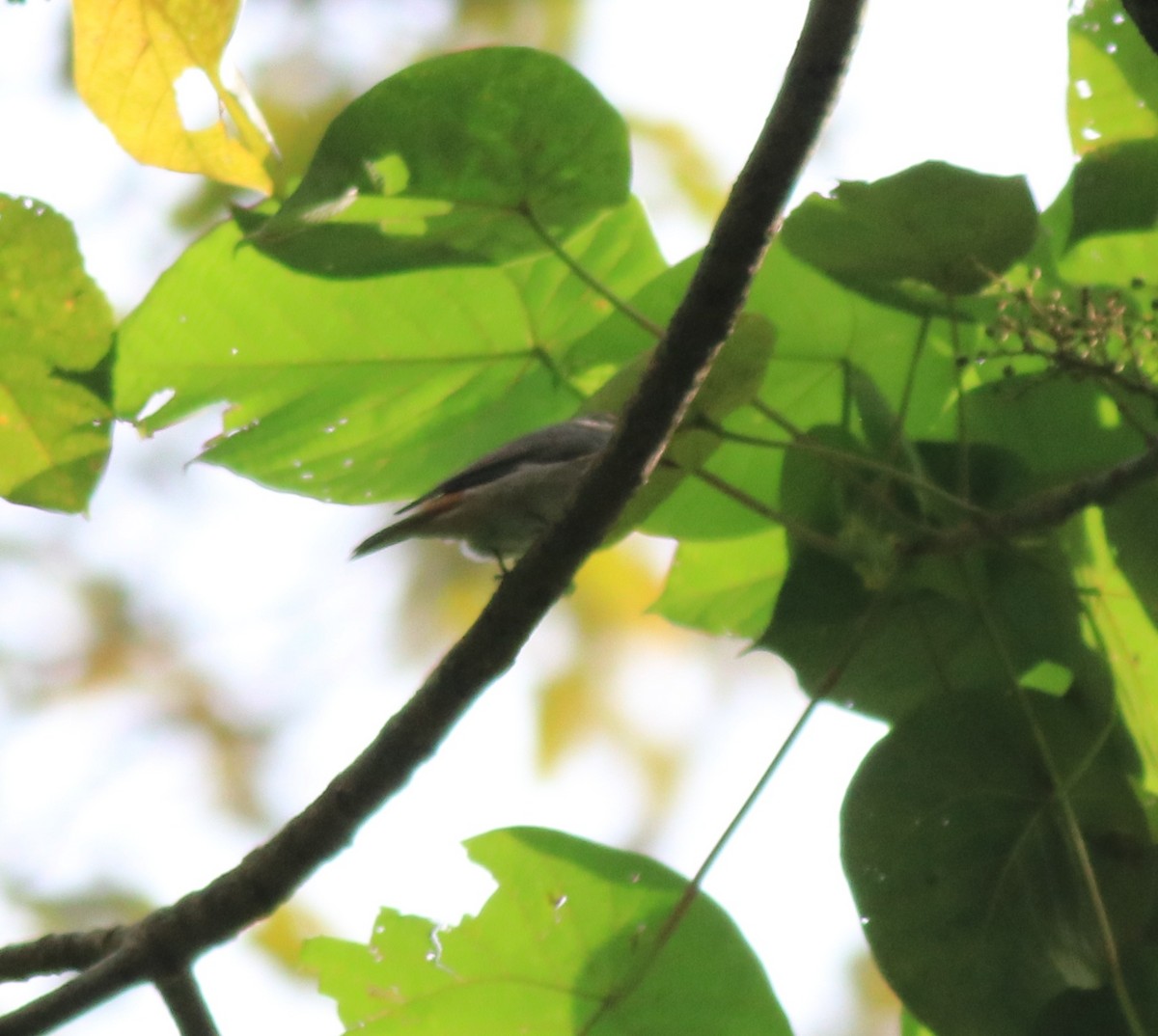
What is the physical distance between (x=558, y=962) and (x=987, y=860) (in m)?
0.59

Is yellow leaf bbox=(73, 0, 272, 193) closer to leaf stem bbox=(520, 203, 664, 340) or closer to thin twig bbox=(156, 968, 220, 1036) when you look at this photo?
leaf stem bbox=(520, 203, 664, 340)

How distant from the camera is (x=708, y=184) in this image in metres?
4.32

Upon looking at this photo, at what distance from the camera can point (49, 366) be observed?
5.54ft

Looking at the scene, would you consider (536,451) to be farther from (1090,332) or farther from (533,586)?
(1090,332)

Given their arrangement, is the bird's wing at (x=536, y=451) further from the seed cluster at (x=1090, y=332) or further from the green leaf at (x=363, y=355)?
the seed cluster at (x=1090, y=332)

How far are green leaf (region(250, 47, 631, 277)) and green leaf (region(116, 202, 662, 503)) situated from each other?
120 millimetres

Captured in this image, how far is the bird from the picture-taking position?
104 inches

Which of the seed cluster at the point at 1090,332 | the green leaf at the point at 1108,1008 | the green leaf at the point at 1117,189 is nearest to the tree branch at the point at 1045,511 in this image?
the seed cluster at the point at 1090,332

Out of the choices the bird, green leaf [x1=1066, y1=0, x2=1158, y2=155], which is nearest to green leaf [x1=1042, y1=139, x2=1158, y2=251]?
green leaf [x1=1066, y1=0, x2=1158, y2=155]

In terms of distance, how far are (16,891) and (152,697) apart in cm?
105

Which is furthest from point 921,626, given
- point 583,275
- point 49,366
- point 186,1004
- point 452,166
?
point 49,366

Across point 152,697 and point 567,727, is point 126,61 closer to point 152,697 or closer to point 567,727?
point 567,727

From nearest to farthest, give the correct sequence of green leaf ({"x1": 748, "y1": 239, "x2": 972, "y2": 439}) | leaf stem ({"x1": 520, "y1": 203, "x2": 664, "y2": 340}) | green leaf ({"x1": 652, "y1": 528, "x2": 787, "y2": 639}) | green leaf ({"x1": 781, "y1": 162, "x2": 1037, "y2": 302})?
green leaf ({"x1": 781, "y1": 162, "x2": 1037, "y2": 302}) → leaf stem ({"x1": 520, "y1": 203, "x2": 664, "y2": 340}) → green leaf ({"x1": 748, "y1": 239, "x2": 972, "y2": 439}) → green leaf ({"x1": 652, "y1": 528, "x2": 787, "y2": 639})

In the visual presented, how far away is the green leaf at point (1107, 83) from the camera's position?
1681mm
